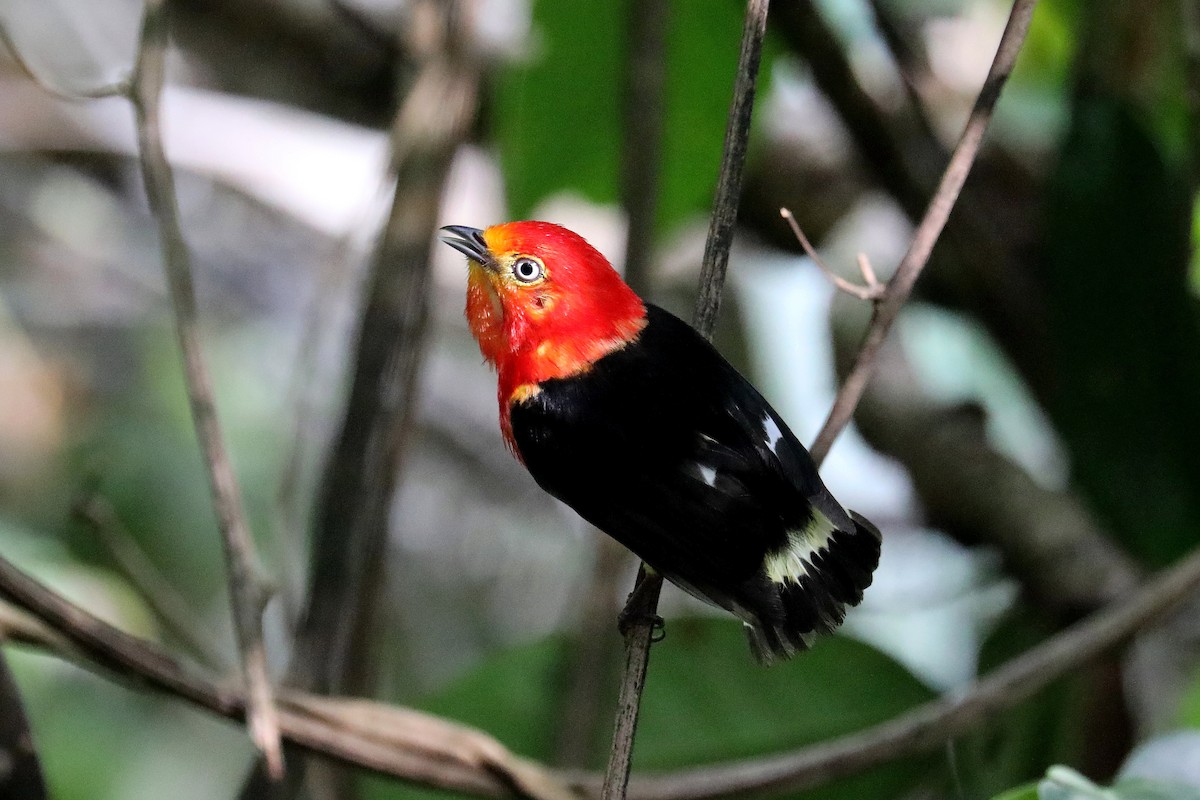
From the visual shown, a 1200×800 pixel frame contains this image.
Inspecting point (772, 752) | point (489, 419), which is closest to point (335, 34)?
point (489, 419)

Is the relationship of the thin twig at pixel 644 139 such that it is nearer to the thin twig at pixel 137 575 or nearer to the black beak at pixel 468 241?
the black beak at pixel 468 241

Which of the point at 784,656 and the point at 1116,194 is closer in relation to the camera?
the point at 784,656

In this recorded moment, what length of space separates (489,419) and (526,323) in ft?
8.10

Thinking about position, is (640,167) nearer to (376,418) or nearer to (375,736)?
(376,418)

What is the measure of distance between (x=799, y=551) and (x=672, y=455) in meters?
0.21

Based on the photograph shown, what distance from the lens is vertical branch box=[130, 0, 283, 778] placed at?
151 cm

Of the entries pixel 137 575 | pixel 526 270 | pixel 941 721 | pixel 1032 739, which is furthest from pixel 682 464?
pixel 1032 739

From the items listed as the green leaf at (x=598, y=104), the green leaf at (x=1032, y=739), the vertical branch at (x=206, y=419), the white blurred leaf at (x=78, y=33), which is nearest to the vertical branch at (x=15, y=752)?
the vertical branch at (x=206, y=419)

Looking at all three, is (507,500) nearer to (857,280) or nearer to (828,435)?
(857,280)

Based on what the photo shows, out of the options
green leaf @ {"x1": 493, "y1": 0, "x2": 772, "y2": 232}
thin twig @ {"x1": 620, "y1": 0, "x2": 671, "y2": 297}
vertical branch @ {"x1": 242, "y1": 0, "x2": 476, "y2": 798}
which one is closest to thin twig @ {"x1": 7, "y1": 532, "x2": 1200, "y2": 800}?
vertical branch @ {"x1": 242, "y1": 0, "x2": 476, "y2": 798}

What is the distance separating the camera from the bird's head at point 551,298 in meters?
1.69

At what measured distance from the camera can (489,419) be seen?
4164 millimetres

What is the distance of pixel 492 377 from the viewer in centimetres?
434

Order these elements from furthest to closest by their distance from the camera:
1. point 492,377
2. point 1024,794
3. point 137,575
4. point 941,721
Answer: point 492,377 → point 137,575 → point 941,721 → point 1024,794
